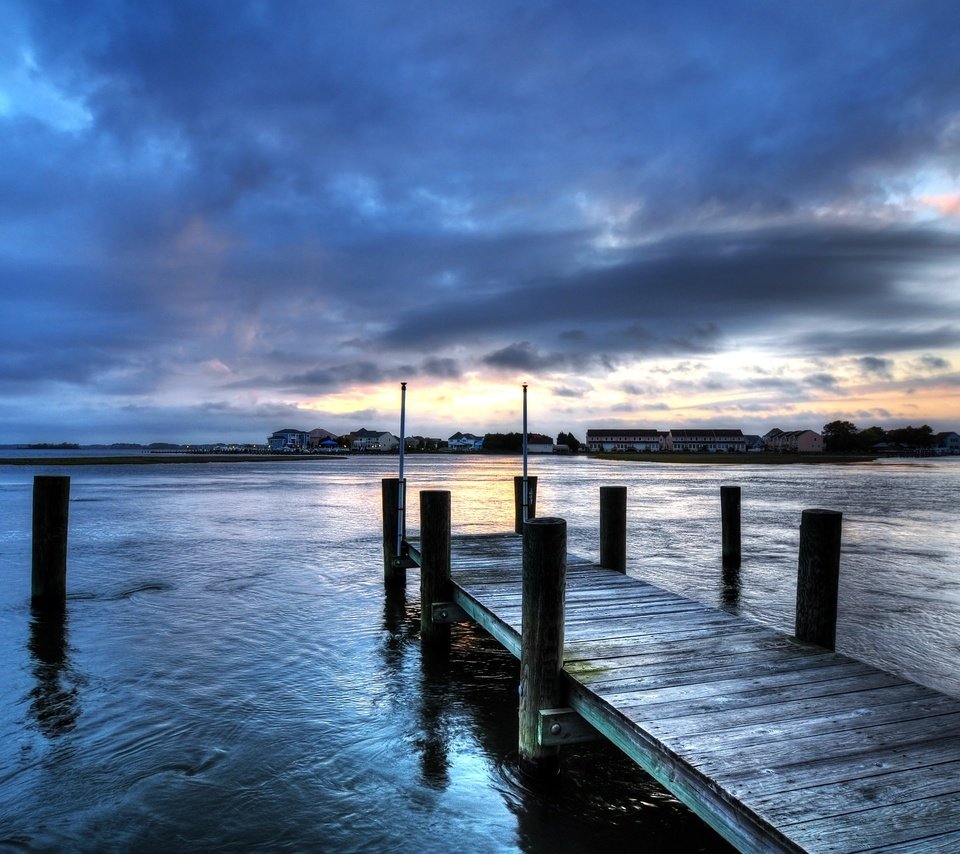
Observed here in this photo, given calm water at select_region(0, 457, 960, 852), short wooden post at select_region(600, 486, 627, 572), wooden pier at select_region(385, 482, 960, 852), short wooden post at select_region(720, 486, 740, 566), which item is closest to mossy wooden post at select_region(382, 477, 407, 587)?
calm water at select_region(0, 457, 960, 852)

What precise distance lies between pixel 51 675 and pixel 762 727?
8.26m

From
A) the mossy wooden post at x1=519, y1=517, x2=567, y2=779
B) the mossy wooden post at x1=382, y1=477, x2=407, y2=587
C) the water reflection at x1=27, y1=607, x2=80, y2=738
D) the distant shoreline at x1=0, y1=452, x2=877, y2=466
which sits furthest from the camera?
the distant shoreline at x1=0, y1=452, x2=877, y2=466

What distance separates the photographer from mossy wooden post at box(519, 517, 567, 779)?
496cm

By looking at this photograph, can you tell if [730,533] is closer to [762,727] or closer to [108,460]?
[762,727]

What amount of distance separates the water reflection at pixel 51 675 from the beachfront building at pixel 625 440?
7051 inches

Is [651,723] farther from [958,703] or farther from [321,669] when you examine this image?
[321,669]

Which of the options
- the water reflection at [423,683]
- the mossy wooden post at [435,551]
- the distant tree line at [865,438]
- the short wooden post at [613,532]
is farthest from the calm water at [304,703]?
Result: the distant tree line at [865,438]

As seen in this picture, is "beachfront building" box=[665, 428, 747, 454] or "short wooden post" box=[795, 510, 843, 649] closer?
"short wooden post" box=[795, 510, 843, 649]

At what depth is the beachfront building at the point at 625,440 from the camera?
187 metres

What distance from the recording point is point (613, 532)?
9.45 metres

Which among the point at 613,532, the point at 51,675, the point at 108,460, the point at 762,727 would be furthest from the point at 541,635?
the point at 108,460

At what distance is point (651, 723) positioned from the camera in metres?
4.03

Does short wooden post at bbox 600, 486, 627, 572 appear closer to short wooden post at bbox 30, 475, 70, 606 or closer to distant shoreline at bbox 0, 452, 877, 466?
short wooden post at bbox 30, 475, 70, 606

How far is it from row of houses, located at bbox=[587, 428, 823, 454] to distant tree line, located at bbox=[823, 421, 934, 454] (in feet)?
20.1
